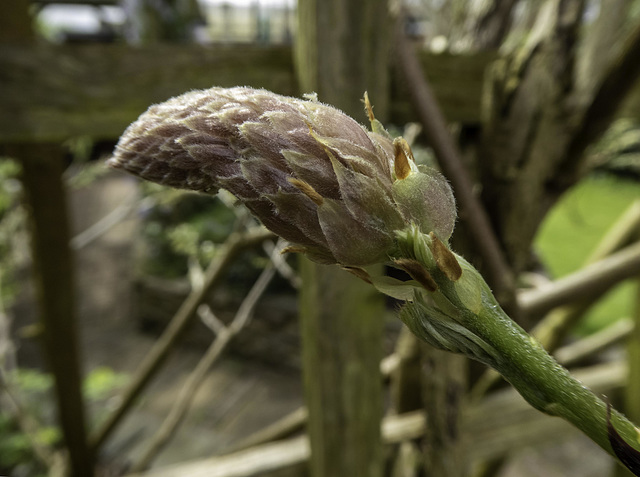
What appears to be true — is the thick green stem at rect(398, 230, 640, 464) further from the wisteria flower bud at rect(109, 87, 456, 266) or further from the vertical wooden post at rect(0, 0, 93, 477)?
the vertical wooden post at rect(0, 0, 93, 477)

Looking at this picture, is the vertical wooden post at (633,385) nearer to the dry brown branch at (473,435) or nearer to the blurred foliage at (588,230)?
the dry brown branch at (473,435)

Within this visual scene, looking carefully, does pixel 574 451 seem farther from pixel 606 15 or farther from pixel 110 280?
pixel 110 280

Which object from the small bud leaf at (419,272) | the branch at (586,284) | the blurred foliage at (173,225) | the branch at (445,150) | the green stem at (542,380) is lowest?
the blurred foliage at (173,225)

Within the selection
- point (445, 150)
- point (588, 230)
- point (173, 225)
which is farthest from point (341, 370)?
point (588, 230)

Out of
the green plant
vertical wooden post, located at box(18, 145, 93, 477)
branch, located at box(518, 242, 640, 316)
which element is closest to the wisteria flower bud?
the green plant

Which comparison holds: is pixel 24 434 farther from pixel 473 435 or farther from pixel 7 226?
pixel 473 435

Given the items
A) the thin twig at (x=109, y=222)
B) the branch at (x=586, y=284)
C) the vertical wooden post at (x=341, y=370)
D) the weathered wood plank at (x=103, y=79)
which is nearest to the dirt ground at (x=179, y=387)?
the thin twig at (x=109, y=222)
